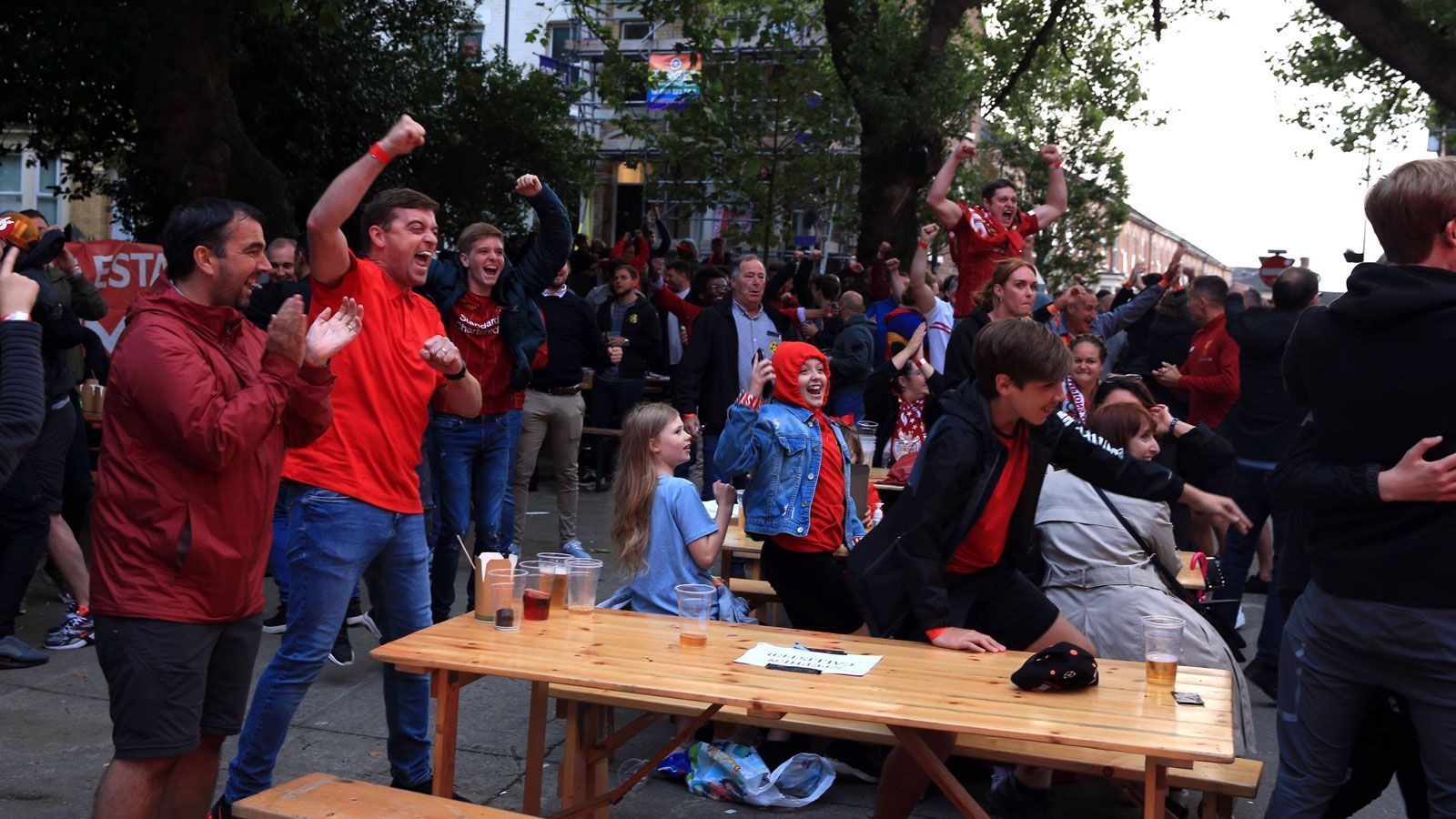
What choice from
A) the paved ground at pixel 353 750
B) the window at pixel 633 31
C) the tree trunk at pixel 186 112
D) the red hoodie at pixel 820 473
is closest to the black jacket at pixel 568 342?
the paved ground at pixel 353 750

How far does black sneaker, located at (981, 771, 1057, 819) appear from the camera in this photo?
15.4 ft

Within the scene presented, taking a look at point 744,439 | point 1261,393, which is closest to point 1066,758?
point 744,439

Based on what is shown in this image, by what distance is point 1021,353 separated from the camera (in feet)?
13.0

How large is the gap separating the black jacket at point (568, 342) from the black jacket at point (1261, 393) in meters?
4.23

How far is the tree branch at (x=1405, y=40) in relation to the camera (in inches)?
451

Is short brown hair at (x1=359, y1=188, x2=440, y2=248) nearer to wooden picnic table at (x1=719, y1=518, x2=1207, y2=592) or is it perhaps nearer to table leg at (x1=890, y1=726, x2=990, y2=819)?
wooden picnic table at (x1=719, y1=518, x2=1207, y2=592)

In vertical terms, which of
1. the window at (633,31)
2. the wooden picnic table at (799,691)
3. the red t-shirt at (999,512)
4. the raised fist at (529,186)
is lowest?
the wooden picnic table at (799,691)

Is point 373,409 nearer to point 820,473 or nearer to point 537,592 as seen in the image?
point 537,592

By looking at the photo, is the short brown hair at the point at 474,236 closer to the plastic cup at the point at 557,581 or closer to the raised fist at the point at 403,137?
the raised fist at the point at 403,137

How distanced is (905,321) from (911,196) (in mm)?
4306

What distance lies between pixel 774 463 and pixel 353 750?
2.03 meters

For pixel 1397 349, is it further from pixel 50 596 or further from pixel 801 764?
pixel 50 596

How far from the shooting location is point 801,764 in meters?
4.99

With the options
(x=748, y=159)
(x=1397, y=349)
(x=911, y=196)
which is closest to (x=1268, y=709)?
(x=1397, y=349)
